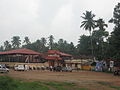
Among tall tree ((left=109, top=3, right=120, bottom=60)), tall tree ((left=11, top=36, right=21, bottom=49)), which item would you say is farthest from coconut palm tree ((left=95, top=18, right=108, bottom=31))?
tall tree ((left=11, top=36, right=21, bottom=49))

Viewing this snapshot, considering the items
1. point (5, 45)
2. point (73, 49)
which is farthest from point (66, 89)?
point (5, 45)

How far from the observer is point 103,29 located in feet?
246

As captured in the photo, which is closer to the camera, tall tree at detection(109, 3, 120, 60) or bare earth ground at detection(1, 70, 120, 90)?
bare earth ground at detection(1, 70, 120, 90)

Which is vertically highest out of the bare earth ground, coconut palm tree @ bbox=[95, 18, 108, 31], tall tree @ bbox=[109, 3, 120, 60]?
coconut palm tree @ bbox=[95, 18, 108, 31]

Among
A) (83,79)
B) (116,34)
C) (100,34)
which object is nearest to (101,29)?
(100,34)

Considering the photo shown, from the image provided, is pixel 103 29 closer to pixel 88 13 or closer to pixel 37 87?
pixel 88 13

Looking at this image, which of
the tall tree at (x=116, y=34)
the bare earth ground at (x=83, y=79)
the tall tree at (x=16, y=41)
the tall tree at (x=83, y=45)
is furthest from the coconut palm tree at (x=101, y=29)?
the tall tree at (x=16, y=41)

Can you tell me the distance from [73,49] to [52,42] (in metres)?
14.4

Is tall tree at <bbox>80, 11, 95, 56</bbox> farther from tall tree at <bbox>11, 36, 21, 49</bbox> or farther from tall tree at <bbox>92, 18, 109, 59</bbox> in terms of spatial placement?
tall tree at <bbox>11, 36, 21, 49</bbox>

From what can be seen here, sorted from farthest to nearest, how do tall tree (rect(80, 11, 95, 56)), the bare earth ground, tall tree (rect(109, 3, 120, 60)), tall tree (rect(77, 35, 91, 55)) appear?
tall tree (rect(77, 35, 91, 55))
tall tree (rect(80, 11, 95, 56))
tall tree (rect(109, 3, 120, 60))
the bare earth ground

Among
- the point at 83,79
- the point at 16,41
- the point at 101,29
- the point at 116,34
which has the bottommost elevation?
the point at 83,79

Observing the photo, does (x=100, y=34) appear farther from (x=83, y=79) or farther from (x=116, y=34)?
(x=83, y=79)

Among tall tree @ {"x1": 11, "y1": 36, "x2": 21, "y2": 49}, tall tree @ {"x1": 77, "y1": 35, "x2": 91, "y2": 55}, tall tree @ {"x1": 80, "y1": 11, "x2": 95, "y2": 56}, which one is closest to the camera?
tall tree @ {"x1": 80, "y1": 11, "x2": 95, "y2": 56}

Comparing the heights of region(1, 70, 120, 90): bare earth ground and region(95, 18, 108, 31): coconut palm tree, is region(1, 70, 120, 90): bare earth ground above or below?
below
